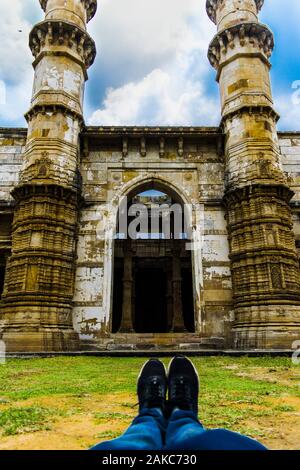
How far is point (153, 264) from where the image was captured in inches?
809

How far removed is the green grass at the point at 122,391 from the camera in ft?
9.81

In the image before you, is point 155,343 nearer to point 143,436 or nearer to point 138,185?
point 138,185

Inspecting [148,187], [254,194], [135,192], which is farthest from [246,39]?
[135,192]

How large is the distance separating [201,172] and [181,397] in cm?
1176

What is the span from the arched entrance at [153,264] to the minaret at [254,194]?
4.55m

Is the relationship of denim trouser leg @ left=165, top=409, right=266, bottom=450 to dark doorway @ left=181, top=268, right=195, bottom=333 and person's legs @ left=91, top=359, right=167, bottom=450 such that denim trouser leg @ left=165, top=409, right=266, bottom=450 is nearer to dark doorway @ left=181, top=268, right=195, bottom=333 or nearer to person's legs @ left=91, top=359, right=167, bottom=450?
person's legs @ left=91, top=359, right=167, bottom=450

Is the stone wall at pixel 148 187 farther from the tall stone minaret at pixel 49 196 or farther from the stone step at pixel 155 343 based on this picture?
the tall stone minaret at pixel 49 196

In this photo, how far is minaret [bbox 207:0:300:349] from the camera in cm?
1053

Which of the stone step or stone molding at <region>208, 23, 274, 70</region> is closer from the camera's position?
the stone step

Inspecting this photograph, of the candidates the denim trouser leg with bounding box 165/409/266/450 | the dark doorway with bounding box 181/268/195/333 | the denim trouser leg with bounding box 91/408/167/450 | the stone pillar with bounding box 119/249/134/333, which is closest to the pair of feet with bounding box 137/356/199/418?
the denim trouser leg with bounding box 91/408/167/450

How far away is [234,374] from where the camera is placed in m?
5.79

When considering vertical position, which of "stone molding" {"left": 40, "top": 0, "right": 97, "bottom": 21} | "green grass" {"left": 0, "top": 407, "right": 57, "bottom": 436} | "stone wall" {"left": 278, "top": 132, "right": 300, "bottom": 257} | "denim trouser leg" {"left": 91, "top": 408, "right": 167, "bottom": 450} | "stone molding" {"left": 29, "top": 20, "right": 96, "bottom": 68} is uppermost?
"stone molding" {"left": 40, "top": 0, "right": 97, "bottom": 21}
